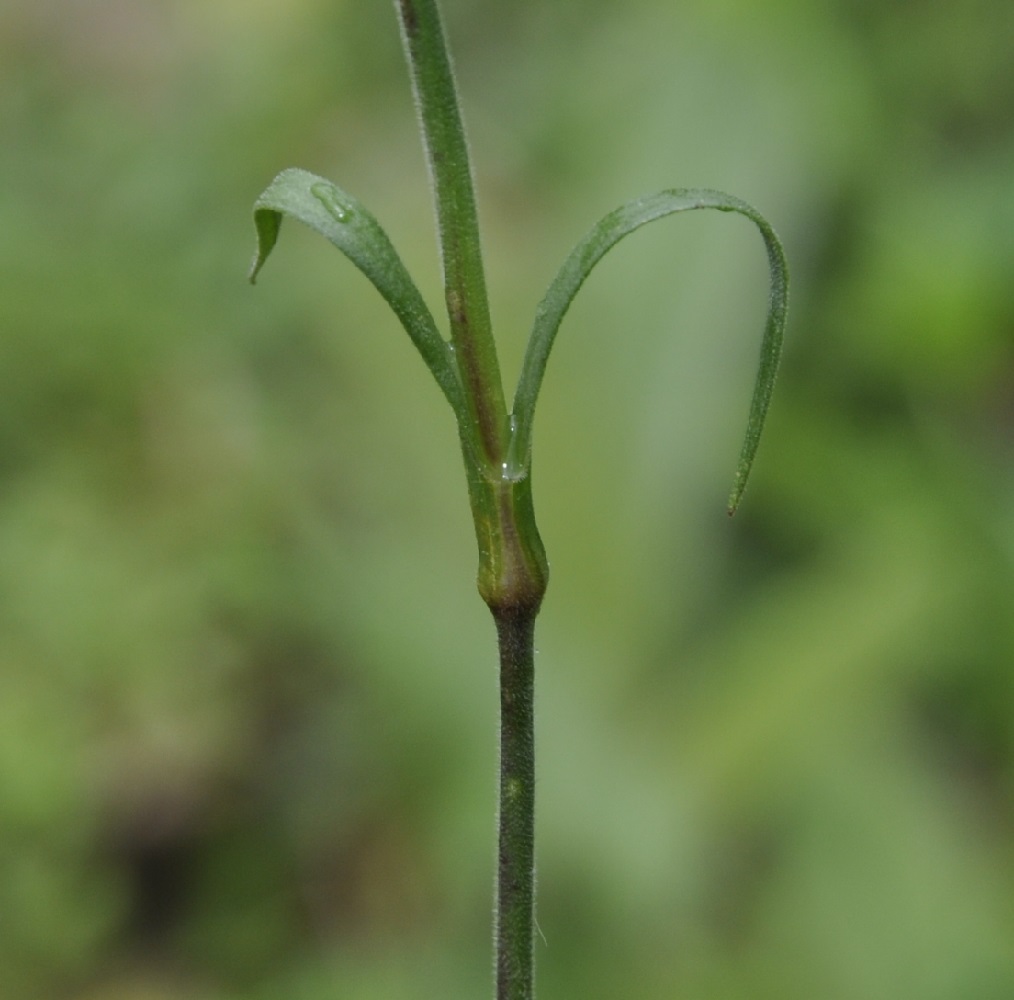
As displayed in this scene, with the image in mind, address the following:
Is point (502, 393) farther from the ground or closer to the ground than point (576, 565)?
farther from the ground

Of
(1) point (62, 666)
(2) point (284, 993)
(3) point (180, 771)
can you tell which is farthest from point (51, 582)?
(2) point (284, 993)

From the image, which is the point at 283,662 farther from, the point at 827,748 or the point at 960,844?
the point at 960,844

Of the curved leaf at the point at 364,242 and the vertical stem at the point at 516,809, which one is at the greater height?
the curved leaf at the point at 364,242

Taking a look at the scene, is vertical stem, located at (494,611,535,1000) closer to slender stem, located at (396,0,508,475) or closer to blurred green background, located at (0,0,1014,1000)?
slender stem, located at (396,0,508,475)

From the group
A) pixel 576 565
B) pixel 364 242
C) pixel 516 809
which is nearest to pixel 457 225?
pixel 364 242

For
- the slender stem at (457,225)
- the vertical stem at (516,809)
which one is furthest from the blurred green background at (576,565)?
the slender stem at (457,225)

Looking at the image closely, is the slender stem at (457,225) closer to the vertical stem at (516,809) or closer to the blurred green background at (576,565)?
the vertical stem at (516,809)

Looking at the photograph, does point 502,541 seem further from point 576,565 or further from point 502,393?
point 576,565
